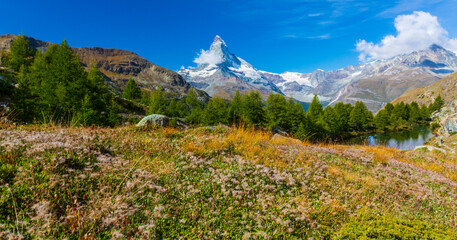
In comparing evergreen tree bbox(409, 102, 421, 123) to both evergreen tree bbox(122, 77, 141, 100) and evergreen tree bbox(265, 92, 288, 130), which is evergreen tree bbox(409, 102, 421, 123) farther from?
evergreen tree bbox(122, 77, 141, 100)

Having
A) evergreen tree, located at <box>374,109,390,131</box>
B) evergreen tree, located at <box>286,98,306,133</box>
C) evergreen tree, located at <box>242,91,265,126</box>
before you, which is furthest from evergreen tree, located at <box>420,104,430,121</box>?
evergreen tree, located at <box>242,91,265,126</box>

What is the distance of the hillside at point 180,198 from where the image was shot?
2770mm

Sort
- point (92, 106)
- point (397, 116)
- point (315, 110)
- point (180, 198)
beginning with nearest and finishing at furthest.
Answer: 1. point (180, 198)
2. point (92, 106)
3. point (315, 110)
4. point (397, 116)

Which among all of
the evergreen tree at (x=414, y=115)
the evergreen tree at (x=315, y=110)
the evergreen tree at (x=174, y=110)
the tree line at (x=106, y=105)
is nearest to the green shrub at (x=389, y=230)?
the tree line at (x=106, y=105)

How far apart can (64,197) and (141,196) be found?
1.12 meters

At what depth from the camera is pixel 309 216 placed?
12.3 ft

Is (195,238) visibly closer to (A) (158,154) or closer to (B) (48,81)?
(A) (158,154)

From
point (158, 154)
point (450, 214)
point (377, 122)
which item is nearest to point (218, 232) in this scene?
point (158, 154)

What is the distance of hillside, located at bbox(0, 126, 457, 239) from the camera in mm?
2770

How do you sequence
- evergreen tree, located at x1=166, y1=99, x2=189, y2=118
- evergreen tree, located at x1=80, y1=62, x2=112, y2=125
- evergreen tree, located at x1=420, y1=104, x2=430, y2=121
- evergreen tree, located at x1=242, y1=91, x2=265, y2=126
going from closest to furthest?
evergreen tree, located at x1=80, y1=62, x2=112, y2=125
evergreen tree, located at x1=242, y1=91, x2=265, y2=126
evergreen tree, located at x1=166, y1=99, x2=189, y2=118
evergreen tree, located at x1=420, y1=104, x2=430, y2=121

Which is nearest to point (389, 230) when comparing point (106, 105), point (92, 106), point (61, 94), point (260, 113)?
point (61, 94)

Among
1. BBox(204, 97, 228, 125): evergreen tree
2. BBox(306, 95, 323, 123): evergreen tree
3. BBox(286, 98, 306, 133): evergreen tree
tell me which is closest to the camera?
BBox(286, 98, 306, 133): evergreen tree

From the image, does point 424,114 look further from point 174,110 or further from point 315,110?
point 174,110

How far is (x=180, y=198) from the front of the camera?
3684 millimetres
